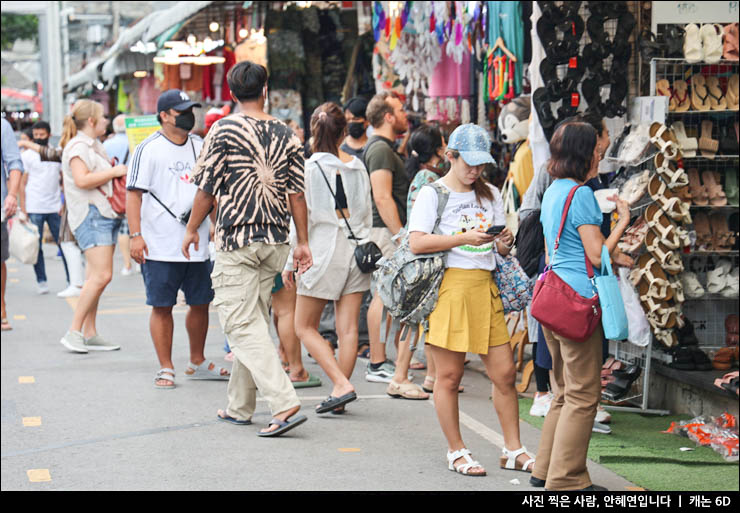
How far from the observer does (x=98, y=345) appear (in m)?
9.89

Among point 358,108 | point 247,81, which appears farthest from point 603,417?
point 247,81

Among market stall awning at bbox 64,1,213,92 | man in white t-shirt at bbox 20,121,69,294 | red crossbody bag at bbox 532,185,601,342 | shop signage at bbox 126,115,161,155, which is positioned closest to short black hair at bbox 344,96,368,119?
shop signage at bbox 126,115,161,155

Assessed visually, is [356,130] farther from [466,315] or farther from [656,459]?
[656,459]

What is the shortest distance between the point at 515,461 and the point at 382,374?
2.61 metres

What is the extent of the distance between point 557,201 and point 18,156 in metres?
6.47

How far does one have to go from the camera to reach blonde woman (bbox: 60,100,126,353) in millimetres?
9477

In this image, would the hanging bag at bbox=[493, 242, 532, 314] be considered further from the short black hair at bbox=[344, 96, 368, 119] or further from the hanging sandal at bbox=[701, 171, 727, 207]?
the short black hair at bbox=[344, 96, 368, 119]

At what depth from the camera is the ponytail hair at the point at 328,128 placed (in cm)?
724

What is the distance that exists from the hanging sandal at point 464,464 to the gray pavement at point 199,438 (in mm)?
53

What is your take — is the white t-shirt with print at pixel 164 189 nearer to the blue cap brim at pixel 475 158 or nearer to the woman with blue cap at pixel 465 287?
the woman with blue cap at pixel 465 287

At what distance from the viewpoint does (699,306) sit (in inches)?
321

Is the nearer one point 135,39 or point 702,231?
point 702,231

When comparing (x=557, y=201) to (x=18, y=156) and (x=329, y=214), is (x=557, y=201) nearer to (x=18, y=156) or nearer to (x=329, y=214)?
(x=329, y=214)
